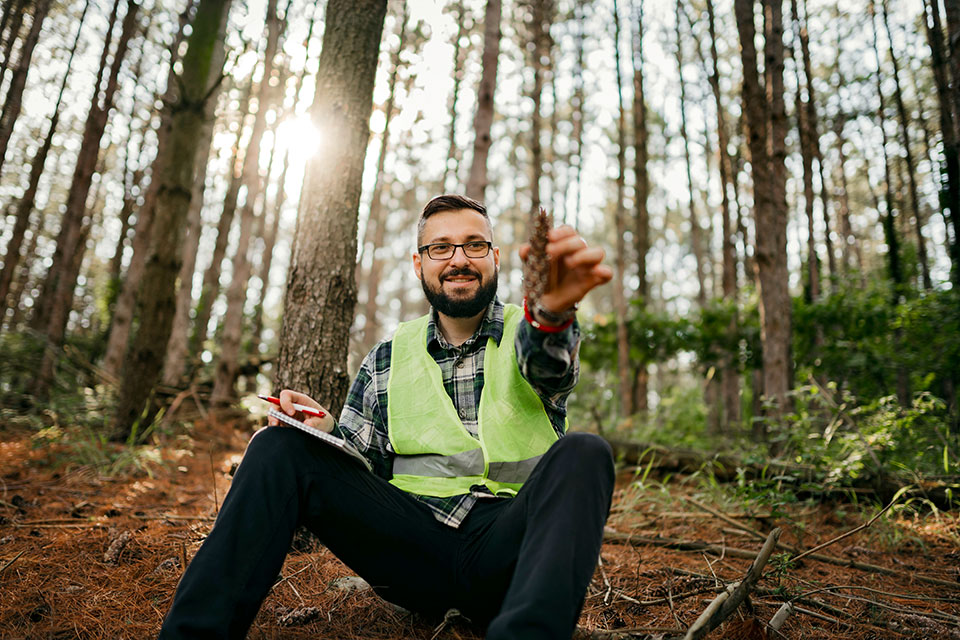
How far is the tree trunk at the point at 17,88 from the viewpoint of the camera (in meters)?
8.04

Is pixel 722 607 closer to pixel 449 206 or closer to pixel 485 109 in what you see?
pixel 449 206

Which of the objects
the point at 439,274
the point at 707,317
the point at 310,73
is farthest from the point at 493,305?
the point at 310,73

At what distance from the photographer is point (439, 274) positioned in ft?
7.24

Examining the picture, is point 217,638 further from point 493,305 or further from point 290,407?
point 493,305

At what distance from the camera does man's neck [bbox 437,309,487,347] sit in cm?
224

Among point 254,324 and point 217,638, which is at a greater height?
point 254,324

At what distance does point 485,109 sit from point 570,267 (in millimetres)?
5013

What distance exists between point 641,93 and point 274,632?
11318mm

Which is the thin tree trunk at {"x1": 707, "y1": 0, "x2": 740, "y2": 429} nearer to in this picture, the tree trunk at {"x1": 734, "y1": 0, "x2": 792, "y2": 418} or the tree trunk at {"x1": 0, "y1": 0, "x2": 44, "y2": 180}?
the tree trunk at {"x1": 734, "y1": 0, "x2": 792, "y2": 418}

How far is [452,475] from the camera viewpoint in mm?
2002

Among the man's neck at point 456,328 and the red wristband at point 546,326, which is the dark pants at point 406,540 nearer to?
the red wristband at point 546,326

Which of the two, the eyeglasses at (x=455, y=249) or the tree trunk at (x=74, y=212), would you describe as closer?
the eyeglasses at (x=455, y=249)

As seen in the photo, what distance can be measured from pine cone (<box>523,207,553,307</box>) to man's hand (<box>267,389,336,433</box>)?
0.83 meters

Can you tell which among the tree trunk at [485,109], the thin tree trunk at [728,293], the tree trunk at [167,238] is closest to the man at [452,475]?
the tree trunk at [485,109]
